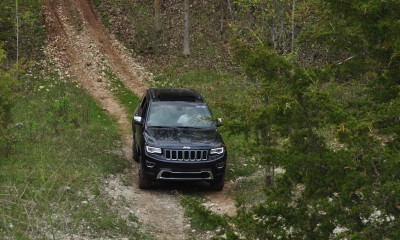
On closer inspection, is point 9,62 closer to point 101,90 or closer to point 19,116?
point 101,90

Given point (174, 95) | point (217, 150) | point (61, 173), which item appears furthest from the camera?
point (174, 95)

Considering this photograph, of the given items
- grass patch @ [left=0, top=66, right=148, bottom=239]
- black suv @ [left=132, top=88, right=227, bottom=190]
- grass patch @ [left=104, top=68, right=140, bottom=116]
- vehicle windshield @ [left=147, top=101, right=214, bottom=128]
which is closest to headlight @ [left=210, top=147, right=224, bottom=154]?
black suv @ [left=132, top=88, right=227, bottom=190]

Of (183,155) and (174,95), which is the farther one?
(174,95)

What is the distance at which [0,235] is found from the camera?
24.9ft

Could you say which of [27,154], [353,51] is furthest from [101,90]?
[353,51]

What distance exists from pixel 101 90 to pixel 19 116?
6.14 metres

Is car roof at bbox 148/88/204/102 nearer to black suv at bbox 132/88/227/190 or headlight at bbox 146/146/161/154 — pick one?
black suv at bbox 132/88/227/190

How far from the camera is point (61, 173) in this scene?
11.5m

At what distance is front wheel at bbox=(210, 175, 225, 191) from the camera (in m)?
12.2

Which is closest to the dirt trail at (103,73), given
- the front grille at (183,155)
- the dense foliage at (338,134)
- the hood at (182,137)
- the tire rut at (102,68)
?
the tire rut at (102,68)

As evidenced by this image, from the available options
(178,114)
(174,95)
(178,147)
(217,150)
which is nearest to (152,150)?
(178,147)

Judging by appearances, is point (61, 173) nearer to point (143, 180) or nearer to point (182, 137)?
point (143, 180)

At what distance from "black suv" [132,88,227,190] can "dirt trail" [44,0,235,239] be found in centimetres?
53

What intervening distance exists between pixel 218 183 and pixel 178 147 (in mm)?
1282
